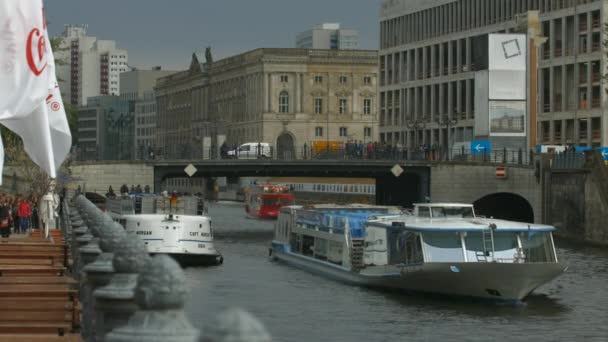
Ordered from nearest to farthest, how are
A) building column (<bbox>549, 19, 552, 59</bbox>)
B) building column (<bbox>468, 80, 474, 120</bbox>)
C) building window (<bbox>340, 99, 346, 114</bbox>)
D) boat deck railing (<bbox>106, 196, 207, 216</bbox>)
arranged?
boat deck railing (<bbox>106, 196, 207, 216</bbox>) → building column (<bbox>549, 19, 552, 59</bbox>) → building column (<bbox>468, 80, 474, 120</bbox>) → building window (<bbox>340, 99, 346, 114</bbox>)

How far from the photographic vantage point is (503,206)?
93.8 meters

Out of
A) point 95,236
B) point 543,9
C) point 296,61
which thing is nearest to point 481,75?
point 543,9

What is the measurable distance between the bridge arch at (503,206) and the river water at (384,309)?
33976 millimetres

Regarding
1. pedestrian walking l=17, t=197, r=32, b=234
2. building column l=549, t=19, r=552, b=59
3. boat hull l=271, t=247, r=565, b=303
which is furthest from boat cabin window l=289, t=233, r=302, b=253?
building column l=549, t=19, r=552, b=59

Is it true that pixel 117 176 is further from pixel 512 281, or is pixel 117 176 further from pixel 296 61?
pixel 296 61

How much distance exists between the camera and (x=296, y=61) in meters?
189

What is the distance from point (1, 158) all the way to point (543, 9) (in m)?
103

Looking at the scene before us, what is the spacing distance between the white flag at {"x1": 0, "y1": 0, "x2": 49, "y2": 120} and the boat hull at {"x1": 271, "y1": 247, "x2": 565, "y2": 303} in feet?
107

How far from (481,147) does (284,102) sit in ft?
342

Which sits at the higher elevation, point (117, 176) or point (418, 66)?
point (418, 66)

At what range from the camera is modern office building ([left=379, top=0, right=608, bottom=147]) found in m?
104

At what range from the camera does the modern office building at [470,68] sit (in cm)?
10450

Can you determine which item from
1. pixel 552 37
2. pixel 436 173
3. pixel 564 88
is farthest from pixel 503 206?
pixel 552 37

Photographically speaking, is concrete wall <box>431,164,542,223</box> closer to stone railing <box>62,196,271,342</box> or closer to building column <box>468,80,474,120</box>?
building column <box>468,80,474,120</box>
